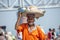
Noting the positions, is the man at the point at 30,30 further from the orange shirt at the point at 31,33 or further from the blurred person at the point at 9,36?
the blurred person at the point at 9,36

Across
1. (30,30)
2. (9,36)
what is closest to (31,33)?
(30,30)

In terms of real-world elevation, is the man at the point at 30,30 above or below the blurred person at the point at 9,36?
above

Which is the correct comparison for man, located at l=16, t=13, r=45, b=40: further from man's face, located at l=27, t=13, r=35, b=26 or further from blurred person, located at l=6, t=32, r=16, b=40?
blurred person, located at l=6, t=32, r=16, b=40

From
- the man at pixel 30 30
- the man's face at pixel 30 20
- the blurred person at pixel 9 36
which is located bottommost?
the blurred person at pixel 9 36

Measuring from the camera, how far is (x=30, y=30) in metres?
1.83

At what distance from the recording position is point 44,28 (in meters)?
1.97

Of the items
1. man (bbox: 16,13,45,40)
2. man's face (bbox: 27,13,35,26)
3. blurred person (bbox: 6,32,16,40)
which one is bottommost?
blurred person (bbox: 6,32,16,40)

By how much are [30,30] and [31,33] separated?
0.02 m

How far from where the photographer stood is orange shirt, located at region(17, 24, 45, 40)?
1824mm

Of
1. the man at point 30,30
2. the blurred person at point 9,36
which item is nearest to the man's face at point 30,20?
the man at point 30,30

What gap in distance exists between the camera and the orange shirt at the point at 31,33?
1824 millimetres

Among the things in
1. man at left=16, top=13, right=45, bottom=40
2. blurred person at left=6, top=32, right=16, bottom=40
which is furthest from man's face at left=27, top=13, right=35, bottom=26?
blurred person at left=6, top=32, right=16, bottom=40

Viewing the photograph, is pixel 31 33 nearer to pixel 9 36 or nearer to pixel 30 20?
pixel 30 20

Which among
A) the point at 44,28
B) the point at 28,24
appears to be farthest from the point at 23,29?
the point at 44,28
